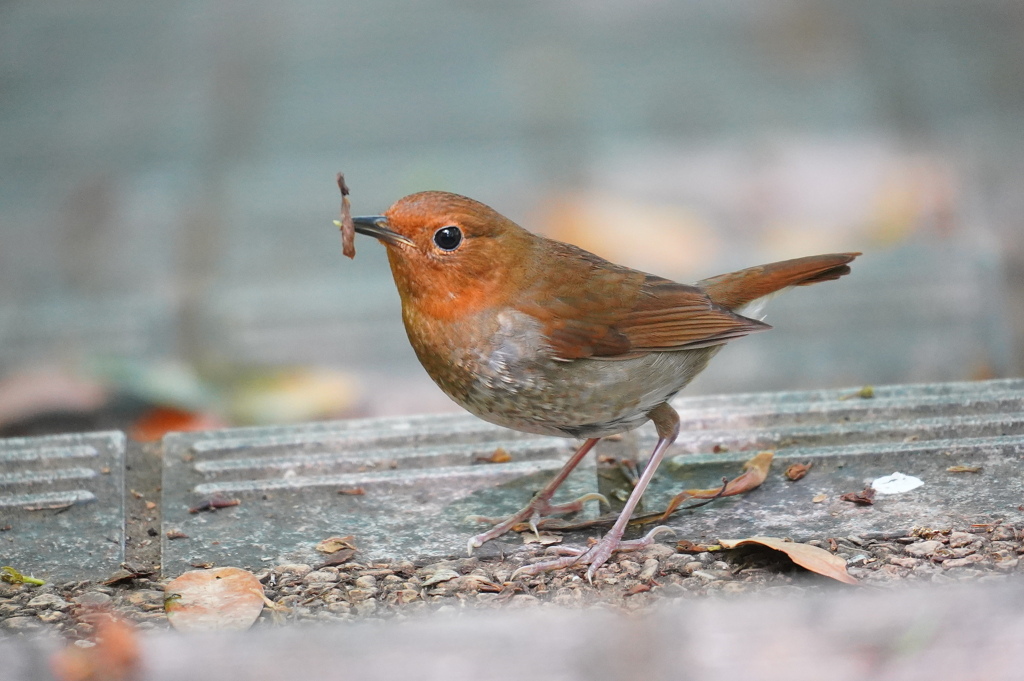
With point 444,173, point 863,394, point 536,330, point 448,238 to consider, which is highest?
point 444,173

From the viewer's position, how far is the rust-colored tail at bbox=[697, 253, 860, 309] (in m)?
3.71

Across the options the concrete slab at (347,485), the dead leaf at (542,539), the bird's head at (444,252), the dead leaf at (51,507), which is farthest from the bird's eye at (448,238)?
the dead leaf at (51,507)

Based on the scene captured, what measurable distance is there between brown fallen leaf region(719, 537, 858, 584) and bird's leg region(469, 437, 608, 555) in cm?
60

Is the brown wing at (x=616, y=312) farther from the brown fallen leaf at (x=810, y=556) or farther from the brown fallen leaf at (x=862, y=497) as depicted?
the brown fallen leaf at (x=810, y=556)

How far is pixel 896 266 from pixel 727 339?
76.1 inches

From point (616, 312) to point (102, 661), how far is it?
5.62ft

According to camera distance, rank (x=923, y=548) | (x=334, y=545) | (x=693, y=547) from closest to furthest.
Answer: (x=923, y=548) → (x=693, y=547) → (x=334, y=545)

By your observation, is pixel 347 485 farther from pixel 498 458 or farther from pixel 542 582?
pixel 542 582

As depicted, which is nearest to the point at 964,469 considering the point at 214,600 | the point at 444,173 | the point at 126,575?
the point at 214,600

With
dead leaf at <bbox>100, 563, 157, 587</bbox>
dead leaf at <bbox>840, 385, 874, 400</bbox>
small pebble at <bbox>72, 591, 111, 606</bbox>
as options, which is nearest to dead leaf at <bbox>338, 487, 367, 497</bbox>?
dead leaf at <bbox>100, 563, 157, 587</bbox>

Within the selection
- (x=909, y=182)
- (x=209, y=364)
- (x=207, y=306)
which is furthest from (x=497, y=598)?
(x=909, y=182)

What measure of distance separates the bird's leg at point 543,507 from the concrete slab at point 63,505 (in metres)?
A: 0.89

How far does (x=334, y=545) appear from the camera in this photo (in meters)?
3.12

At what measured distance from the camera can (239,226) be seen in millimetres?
6105
